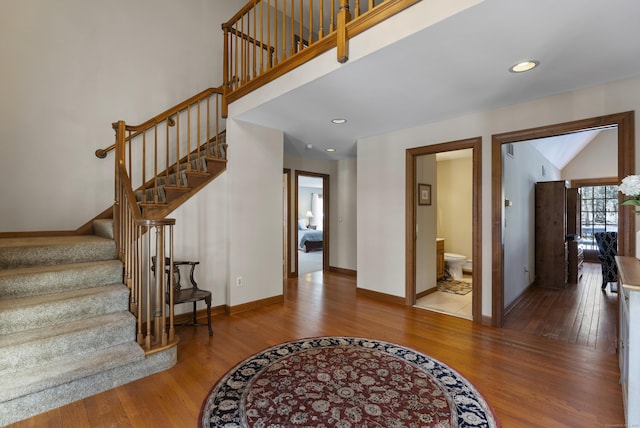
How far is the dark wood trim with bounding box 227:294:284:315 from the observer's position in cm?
368

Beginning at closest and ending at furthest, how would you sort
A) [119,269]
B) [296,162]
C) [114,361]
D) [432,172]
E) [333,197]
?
[114,361] → [119,269] → [432,172] → [296,162] → [333,197]

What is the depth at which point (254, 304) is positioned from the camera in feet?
12.8

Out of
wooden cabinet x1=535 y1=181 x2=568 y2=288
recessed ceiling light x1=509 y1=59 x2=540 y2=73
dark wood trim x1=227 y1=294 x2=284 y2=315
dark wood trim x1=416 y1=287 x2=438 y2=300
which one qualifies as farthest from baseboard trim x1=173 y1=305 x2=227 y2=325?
wooden cabinet x1=535 y1=181 x2=568 y2=288

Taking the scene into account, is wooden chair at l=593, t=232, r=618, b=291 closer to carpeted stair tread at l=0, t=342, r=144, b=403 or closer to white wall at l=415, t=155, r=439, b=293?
white wall at l=415, t=155, r=439, b=293

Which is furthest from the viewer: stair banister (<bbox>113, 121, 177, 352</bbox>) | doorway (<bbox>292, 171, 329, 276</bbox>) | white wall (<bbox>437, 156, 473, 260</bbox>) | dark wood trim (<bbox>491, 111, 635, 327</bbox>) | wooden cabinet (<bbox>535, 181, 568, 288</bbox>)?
white wall (<bbox>437, 156, 473, 260</bbox>)

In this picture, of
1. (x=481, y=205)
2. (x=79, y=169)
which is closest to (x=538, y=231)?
(x=481, y=205)

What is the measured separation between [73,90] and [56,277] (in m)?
2.27

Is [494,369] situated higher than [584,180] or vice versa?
[584,180]

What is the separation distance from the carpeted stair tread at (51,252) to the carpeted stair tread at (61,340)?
0.70m

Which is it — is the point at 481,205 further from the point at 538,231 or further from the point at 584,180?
the point at 584,180

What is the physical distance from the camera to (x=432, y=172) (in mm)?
4684

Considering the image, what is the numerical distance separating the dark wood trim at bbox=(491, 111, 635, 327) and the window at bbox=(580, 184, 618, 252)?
22.0 feet

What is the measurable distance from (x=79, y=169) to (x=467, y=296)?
544 centimetres

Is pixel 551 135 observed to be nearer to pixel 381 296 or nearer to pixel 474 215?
pixel 474 215
